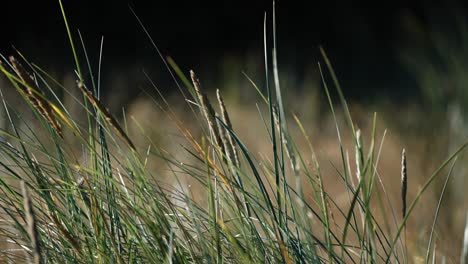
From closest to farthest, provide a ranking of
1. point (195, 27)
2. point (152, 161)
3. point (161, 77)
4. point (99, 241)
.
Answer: point (99, 241) < point (152, 161) < point (161, 77) < point (195, 27)

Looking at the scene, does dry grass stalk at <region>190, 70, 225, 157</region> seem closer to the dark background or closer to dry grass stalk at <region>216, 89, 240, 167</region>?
dry grass stalk at <region>216, 89, 240, 167</region>

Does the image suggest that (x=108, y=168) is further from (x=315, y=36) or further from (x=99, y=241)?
(x=315, y=36)

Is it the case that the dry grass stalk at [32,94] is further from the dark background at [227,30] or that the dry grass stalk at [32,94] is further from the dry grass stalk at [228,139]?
the dark background at [227,30]

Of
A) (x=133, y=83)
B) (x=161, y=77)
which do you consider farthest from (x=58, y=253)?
(x=161, y=77)

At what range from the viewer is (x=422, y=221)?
916 millimetres

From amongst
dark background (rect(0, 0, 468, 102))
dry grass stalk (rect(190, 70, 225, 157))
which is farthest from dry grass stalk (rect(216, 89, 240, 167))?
dark background (rect(0, 0, 468, 102))

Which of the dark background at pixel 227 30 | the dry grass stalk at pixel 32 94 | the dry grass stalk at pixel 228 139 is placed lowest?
the dry grass stalk at pixel 228 139

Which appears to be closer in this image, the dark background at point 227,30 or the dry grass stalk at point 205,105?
the dry grass stalk at point 205,105

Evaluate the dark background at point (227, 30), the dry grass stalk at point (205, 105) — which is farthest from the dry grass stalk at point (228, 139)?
the dark background at point (227, 30)

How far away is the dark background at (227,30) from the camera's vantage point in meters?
3.56

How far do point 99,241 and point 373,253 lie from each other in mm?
173

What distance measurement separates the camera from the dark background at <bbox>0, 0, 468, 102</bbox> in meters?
3.56

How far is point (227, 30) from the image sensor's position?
3836 mm

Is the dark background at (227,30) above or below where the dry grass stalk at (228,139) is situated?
above
